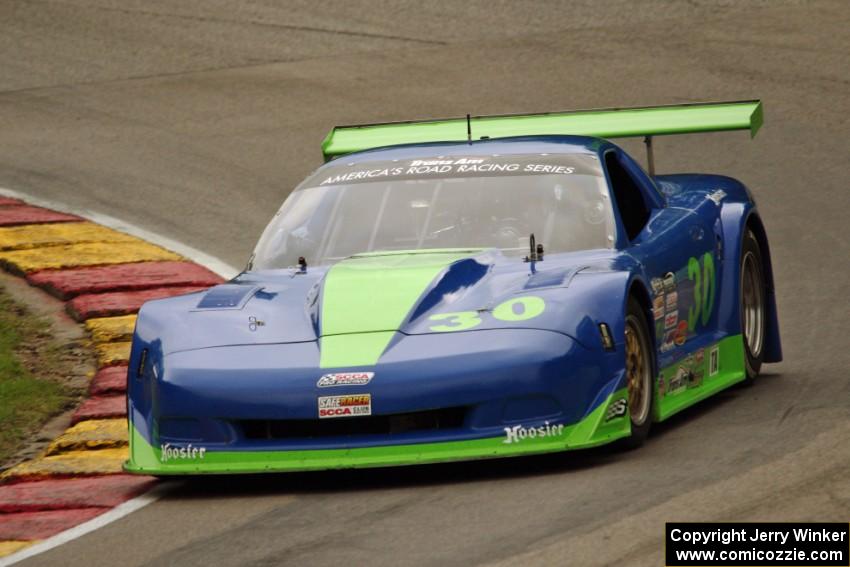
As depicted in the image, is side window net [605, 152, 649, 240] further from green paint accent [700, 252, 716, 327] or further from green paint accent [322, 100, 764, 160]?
green paint accent [322, 100, 764, 160]

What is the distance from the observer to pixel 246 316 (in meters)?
7.56

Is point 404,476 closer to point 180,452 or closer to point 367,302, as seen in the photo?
point 367,302

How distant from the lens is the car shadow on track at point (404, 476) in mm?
7094

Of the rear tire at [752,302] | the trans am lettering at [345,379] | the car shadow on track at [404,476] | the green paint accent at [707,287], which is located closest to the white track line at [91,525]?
the car shadow on track at [404,476]

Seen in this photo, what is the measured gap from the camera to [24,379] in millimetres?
9711

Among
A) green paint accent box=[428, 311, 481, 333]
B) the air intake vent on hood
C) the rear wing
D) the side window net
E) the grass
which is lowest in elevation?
the grass

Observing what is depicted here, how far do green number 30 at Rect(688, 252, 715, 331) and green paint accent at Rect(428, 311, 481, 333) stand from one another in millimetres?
1637

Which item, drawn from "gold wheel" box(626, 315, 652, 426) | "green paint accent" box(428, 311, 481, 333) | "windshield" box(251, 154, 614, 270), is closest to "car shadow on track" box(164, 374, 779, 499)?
"gold wheel" box(626, 315, 652, 426)

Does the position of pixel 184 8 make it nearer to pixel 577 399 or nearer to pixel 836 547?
pixel 577 399

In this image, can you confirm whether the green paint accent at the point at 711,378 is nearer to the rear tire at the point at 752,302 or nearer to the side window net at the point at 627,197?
the rear tire at the point at 752,302

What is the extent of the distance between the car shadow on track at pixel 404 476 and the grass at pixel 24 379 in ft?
4.87

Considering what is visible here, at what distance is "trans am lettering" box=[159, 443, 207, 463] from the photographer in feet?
23.8

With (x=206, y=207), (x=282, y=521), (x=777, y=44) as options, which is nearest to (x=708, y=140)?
(x=777, y=44)

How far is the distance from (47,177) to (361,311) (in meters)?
8.04
